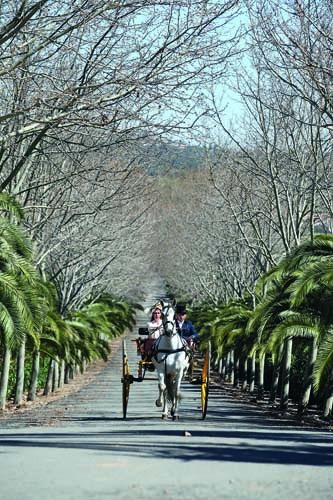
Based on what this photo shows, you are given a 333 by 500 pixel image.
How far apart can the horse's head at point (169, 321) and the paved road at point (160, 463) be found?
5.21 ft

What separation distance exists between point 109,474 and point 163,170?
74.9ft

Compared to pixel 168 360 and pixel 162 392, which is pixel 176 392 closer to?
pixel 162 392

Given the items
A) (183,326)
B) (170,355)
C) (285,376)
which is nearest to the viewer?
(170,355)

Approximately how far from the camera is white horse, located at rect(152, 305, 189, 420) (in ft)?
63.0

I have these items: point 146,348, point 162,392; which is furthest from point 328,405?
point 162,392

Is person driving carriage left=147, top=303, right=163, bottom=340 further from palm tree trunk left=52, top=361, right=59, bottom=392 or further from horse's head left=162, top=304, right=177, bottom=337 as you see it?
palm tree trunk left=52, top=361, right=59, bottom=392

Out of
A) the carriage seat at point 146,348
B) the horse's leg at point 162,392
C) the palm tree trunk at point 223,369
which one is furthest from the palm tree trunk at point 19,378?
the palm tree trunk at point 223,369

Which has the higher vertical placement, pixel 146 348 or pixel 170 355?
pixel 146 348

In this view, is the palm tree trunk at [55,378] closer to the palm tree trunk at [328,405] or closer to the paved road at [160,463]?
the palm tree trunk at [328,405]

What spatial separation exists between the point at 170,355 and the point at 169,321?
0.87 metres

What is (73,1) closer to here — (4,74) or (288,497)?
(4,74)

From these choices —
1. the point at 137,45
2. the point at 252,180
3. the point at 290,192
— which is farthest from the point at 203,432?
the point at 252,180

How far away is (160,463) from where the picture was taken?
1166 centimetres

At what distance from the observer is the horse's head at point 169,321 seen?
19.0m
